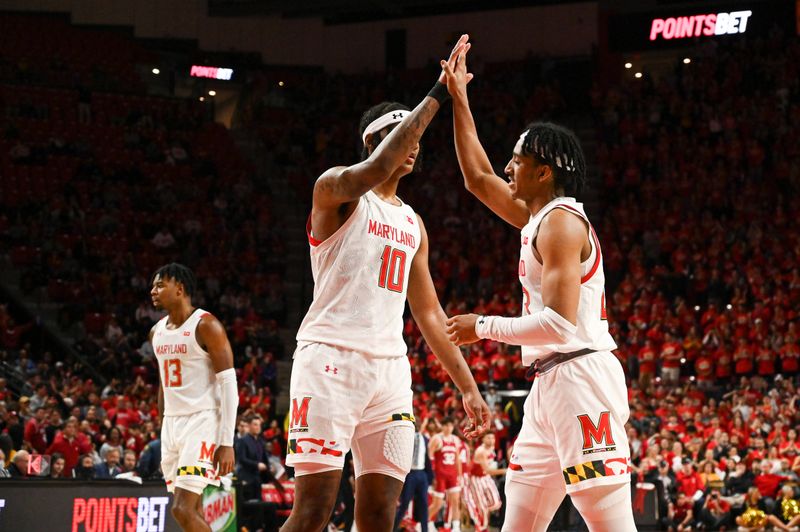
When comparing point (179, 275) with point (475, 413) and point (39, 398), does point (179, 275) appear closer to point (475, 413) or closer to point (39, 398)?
point (475, 413)

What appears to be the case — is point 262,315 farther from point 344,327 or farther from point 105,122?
point 344,327

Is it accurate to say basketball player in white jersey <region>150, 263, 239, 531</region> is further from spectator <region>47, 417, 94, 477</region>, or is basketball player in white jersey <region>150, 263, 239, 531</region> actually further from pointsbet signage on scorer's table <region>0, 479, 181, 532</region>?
spectator <region>47, 417, 94, 477</region>

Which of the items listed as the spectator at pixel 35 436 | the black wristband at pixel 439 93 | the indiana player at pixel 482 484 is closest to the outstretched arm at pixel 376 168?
the black wristband at pixel 439 93

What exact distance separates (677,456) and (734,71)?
1376 centimetres

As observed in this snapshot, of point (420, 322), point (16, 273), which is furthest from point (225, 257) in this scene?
point (420, 322)

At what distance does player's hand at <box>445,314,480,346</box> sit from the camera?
15.7 feet

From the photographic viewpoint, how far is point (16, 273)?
77.0 ft

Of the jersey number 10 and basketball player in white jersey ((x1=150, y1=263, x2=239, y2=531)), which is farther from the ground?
the jersey number 10

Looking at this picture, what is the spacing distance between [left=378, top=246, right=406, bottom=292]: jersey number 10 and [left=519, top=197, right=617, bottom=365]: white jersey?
68 cm

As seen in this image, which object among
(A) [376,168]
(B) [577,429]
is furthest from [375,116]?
(B) [577,429]

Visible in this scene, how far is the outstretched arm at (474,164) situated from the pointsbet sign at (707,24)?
2313 centimetres

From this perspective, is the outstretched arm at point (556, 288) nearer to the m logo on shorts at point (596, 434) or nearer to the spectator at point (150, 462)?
the m logo on shorts at point (596, 434)

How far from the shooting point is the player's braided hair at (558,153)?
4.92 metres

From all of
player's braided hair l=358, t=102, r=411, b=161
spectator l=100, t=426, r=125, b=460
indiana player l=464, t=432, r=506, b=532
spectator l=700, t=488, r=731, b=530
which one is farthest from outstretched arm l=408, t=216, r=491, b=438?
spectator l=700, t=488, r=731, b=530
